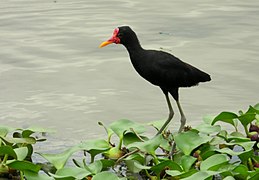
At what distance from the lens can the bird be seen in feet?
18.3

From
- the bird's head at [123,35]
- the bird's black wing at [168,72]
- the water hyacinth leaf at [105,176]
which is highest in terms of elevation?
the bird's head at [123,35]

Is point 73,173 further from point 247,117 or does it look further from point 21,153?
point 247,117

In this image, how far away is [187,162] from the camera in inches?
194

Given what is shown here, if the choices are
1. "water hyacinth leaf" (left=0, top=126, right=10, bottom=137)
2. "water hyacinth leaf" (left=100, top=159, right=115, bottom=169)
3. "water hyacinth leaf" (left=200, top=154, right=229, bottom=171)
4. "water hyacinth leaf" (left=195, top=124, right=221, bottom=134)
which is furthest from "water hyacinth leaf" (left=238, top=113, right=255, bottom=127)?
"water hyacinth leaf" (left=0, top=126, right=10, bottom=137)

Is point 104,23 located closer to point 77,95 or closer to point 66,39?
point 66,39

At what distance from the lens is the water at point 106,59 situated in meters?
6.86

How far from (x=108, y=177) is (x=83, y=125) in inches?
79.9

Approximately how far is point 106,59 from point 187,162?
3525mm

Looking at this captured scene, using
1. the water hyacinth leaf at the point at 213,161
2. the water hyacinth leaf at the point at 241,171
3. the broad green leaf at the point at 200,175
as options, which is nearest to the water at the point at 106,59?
the water hyacinth leaf at the point at 213,161

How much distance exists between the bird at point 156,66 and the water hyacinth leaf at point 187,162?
78 cm

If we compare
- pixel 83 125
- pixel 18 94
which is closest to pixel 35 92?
pixel 18 94

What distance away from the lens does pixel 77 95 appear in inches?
287

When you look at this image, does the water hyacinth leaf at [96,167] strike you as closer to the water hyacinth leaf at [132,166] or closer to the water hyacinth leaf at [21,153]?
the water hyacinth leaf at [132,166]

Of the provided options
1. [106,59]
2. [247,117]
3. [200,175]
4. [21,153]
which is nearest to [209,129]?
[247,117]
